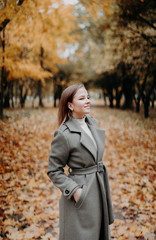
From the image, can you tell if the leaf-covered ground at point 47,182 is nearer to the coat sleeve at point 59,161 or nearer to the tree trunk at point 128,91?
the coat sleeve at point 59,161

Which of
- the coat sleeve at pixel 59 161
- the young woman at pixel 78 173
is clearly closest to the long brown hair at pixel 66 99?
the young woman at pixel 78 173

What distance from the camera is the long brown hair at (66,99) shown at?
1772mm

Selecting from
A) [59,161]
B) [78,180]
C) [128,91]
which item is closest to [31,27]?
[59,161]

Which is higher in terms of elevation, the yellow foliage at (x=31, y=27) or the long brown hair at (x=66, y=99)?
the yellow foliage at (x=31, y=27)

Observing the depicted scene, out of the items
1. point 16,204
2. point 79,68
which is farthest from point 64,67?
point 16,204

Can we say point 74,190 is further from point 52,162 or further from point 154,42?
point 154,42

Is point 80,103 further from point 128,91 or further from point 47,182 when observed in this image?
Result: point 128,91

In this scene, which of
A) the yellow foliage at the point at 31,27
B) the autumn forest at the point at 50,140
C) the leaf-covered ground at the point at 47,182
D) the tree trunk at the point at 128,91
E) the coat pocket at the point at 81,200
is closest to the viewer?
the coat pocket at the point at 81,200

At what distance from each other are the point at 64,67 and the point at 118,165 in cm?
1245

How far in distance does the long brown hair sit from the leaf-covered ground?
76 centimetres

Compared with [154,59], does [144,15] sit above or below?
above

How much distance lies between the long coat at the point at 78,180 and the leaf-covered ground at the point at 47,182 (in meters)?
0.93

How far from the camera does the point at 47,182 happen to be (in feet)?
15.0

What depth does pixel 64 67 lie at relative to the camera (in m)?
16.1
